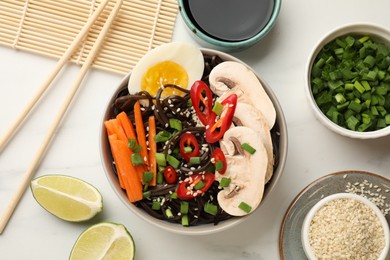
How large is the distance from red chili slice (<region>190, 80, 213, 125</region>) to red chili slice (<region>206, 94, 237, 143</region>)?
0.03 meters

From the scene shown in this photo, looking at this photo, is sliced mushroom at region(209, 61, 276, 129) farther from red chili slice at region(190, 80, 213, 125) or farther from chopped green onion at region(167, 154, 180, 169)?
chopped green onion at region(167, 154, 180, 169)

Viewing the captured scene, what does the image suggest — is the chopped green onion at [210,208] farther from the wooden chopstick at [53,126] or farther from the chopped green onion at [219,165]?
the wooden chopstick at [53,126]

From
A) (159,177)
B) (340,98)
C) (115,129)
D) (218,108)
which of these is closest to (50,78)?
(115,129)

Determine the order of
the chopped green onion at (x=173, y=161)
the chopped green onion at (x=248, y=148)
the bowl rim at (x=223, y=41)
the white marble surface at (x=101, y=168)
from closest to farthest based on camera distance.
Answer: the chopped green onion at (x=248, y=148)
the chopped green onion at (x=173, y=161)
the bowl rim at (x=223, y=41)
the white marble surface at (x=101, y=168)

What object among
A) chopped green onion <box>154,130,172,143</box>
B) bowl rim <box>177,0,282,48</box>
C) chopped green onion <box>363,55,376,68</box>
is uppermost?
bowl rim <box>177,0,282,48</box>

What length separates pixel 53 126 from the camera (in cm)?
239

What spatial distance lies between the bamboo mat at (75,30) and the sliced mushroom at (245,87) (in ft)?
1.29

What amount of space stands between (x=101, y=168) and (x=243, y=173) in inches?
24.9

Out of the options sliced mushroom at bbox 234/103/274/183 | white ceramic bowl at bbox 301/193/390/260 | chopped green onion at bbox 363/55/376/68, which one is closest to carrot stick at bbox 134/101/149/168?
sliced mushroom at bbox 234/103/274/183

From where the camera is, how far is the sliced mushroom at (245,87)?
2.21m

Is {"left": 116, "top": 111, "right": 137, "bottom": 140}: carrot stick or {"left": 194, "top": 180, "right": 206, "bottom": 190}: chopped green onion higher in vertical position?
{"left": 116, "top": 111, "right": 137, "bottom": 140}: carrot stick

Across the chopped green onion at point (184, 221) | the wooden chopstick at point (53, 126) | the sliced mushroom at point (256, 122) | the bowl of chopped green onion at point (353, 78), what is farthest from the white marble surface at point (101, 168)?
the sliced mushroom at point (256, 122)

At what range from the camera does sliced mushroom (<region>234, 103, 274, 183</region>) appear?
2158mm

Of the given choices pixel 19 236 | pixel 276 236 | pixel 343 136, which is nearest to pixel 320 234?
pixel 276 236
